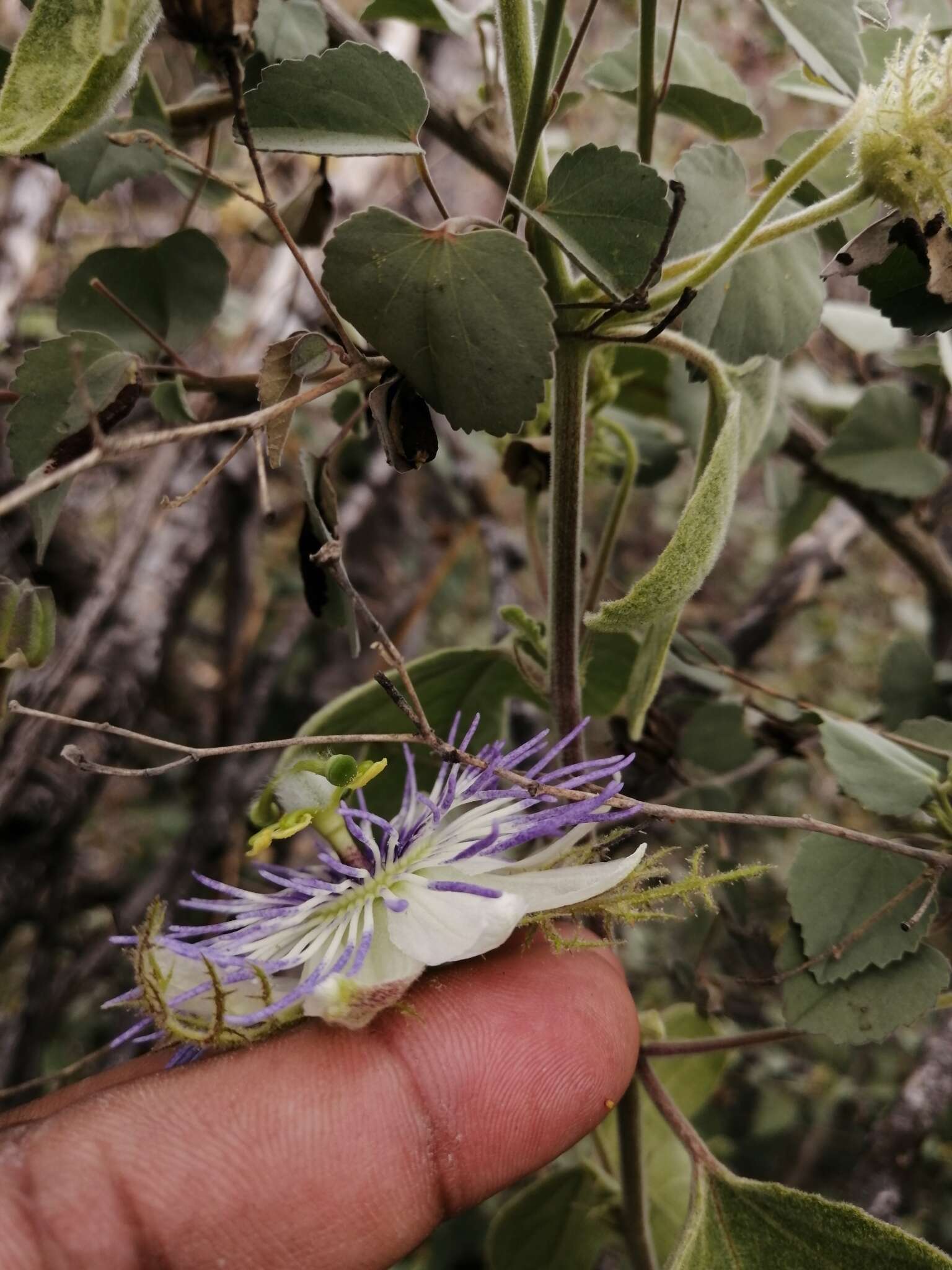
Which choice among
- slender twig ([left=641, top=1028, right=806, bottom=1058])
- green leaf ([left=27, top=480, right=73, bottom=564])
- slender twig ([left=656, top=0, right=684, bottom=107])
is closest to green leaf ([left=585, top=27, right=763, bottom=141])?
slender twig ([left=656, top=0, right=684, bottom=107])

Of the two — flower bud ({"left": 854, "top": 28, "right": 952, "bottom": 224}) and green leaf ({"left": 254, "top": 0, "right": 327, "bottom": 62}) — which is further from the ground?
flower bud ({"left": 854, "top": 28, "right": 952, "bottom": 224})

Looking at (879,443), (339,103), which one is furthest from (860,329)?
(339,103)

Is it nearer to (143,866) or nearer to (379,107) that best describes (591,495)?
(143,866)

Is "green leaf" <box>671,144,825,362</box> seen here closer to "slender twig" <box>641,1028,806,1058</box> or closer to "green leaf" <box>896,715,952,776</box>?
"green leaf" <box>896,715,952,776</box>

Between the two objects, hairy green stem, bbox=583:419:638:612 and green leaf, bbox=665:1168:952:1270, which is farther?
hairy green stem, bbox=583:419:638:612

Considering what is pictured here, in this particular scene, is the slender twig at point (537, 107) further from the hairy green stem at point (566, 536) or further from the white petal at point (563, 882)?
the white petal at point (563, 882)

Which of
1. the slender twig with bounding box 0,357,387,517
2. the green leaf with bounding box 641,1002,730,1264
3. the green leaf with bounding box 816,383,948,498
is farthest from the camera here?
the green leaf with bounding box 816,383,948,498

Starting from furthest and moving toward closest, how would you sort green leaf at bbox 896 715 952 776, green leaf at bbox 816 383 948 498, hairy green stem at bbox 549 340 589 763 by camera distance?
green leaf at bbox 816 383 948 498 → green leaf at bbox 896 715 952 776 → hairy green stem at bbox 549 340 589 763

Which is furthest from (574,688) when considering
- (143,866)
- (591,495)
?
(591,495)

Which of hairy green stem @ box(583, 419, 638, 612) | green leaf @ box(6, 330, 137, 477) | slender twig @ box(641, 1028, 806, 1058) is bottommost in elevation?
slender twig @ box(641, 1028, 806, 1058)
